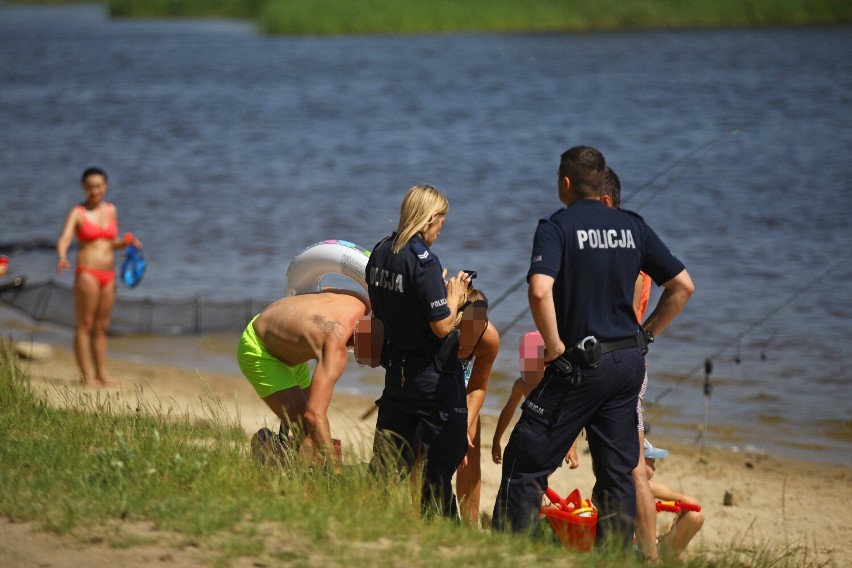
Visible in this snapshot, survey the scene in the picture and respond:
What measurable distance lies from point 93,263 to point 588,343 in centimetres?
571

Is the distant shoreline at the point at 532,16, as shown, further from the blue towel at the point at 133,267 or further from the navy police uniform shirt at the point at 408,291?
the navy police uniform shirt at the point at 408,291

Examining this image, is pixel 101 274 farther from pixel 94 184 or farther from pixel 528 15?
pixel 528 15

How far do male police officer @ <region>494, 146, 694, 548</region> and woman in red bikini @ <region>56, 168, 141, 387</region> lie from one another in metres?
5.33

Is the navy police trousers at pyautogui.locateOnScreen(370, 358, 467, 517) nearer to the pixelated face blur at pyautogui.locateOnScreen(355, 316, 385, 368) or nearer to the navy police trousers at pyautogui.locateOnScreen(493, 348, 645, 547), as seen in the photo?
the pixelated face blur at pyautogui.locateOnScreen(355, 316, 385, 368)

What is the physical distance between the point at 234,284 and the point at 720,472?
24.9 feet

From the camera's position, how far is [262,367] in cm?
591

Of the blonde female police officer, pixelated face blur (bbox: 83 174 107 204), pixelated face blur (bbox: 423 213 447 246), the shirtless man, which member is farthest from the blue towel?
pixelated face blur (bbox: 423 213 447 246)

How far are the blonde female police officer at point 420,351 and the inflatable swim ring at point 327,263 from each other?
2.06ft

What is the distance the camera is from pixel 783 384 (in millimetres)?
10320

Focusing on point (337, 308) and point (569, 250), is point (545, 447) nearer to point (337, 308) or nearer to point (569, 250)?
point (569, 250)

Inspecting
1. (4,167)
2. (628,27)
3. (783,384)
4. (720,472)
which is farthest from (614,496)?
(628,27)

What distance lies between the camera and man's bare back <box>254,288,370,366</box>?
219 inches

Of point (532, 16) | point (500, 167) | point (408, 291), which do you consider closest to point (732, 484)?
point (408, 291)

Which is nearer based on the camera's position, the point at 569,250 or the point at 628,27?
the point at 569,250
